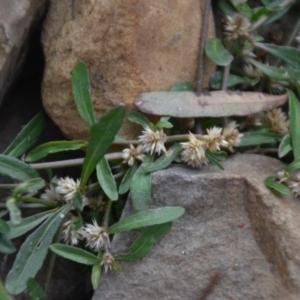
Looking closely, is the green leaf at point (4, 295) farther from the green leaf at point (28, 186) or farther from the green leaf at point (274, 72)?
the green leaf at point (274, 72)

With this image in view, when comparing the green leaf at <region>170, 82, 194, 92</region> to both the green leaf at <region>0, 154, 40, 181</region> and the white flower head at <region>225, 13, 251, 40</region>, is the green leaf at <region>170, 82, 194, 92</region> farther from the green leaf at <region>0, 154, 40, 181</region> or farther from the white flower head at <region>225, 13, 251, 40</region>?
the green leaf at <region>0, 154, 40, 181</region>

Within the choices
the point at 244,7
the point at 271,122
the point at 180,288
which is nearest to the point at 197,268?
the point at 180,288

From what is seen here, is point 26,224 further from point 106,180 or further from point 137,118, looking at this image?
point 137,118

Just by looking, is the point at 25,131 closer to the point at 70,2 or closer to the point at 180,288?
the point at 70,2

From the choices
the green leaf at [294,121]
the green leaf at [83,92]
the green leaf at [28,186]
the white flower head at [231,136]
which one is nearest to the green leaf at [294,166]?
the green leaf at [294,121]

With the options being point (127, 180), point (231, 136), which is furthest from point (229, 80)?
point (127, 180)
